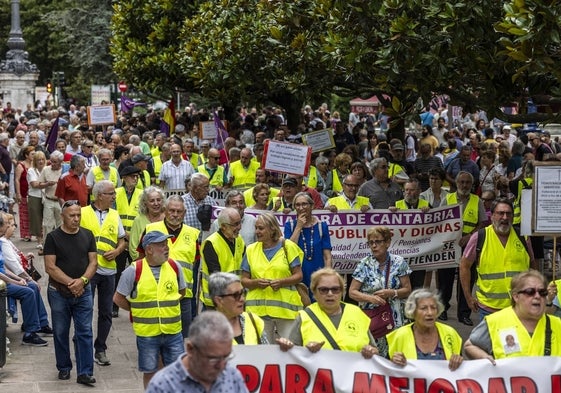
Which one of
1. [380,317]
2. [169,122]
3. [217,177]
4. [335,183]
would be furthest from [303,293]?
[169,122]

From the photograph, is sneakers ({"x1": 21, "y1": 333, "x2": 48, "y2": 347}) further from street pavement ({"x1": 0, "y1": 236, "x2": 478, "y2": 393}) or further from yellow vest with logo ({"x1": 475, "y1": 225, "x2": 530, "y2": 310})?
yellow vest with logo ({"x1": 475, "y1": 225, "x2": 530, "y2": 310})

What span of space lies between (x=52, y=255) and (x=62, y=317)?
61cm

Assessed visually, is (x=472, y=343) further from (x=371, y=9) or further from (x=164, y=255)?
(x=371, y=9)

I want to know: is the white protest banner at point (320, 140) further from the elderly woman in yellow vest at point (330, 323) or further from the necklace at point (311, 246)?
the elderly woman in yellow vest at point (330, 323)

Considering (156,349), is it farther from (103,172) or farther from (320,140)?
(320,140)

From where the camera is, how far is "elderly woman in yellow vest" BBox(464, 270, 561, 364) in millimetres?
7777

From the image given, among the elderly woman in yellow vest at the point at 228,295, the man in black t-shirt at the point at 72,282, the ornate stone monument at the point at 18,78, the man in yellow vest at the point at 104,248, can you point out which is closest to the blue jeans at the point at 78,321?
the man in black t-shirt at the point at 72,282

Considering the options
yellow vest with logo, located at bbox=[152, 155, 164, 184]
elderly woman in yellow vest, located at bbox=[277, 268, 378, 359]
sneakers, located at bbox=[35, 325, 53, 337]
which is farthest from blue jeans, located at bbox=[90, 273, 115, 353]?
yellow vest with logo, located at bbox=[152, 155, 164, 184]

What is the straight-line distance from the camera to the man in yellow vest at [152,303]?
382 inches

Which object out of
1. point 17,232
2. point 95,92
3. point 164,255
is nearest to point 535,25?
point 164,255

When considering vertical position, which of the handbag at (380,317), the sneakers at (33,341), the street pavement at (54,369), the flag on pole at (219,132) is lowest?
the street pavement at (54,369)

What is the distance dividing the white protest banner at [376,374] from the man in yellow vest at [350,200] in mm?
5755

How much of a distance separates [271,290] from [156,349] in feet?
3.64

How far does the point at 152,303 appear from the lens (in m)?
9.73
